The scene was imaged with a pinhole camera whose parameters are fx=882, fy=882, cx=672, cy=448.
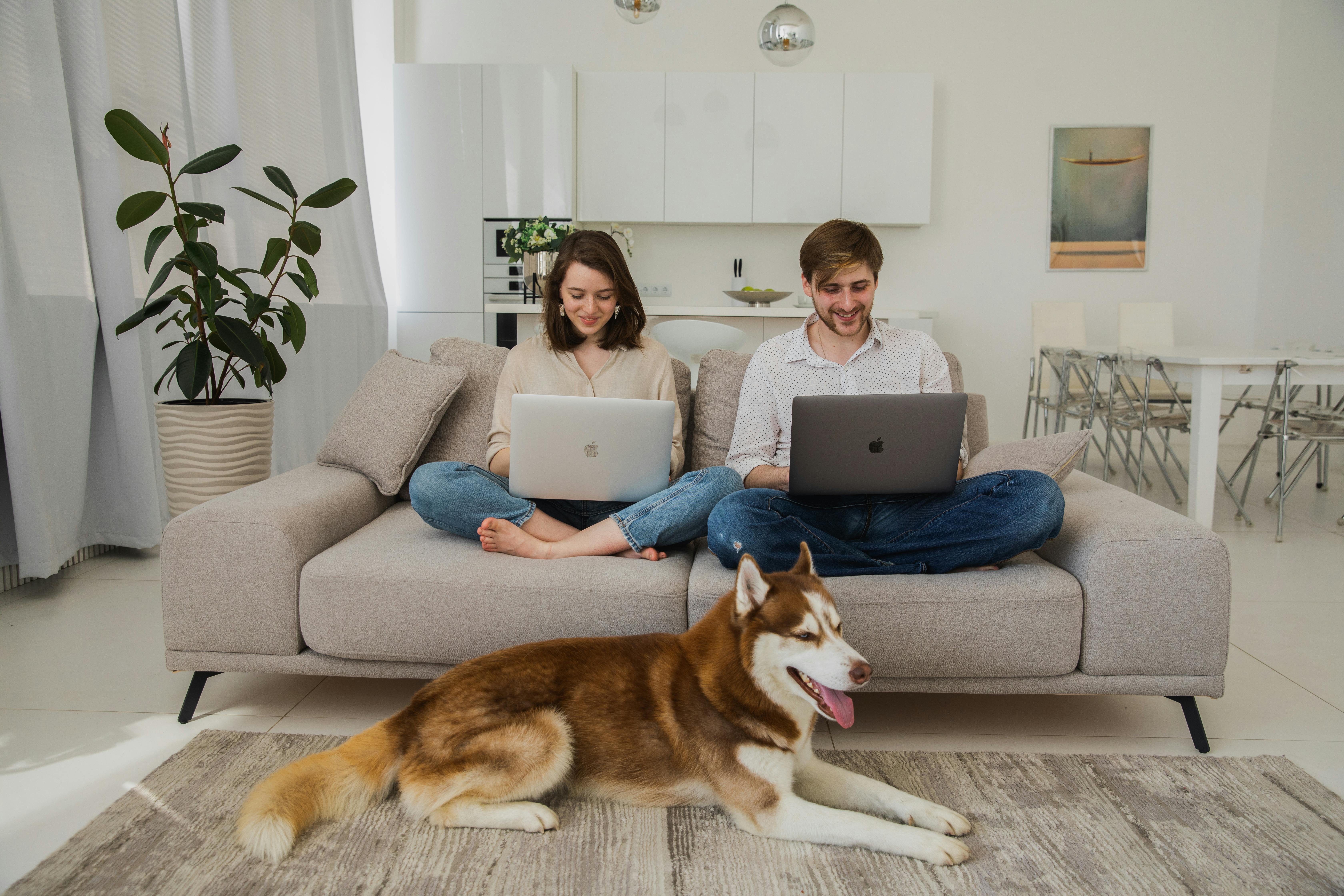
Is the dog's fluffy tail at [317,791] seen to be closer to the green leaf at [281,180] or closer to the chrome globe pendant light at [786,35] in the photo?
the green leaf at [281,180]

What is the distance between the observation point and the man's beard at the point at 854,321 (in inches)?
84.8

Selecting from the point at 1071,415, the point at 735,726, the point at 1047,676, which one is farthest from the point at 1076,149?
the point at 735,726

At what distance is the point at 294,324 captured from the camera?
2.82 metres

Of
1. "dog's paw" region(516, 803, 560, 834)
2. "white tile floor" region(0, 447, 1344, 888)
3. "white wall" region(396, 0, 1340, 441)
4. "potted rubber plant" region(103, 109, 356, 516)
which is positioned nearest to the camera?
"dog's paw" region(516, 803, 560, 834)

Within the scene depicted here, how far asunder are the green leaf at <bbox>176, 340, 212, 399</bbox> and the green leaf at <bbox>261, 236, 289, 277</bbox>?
0.99 ft

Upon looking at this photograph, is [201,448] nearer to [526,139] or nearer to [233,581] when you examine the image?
[233,581]

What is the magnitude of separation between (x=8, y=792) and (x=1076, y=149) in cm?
598

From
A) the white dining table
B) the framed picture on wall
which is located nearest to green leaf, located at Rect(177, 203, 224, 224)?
the white dining table

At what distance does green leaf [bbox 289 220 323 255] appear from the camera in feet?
9.10

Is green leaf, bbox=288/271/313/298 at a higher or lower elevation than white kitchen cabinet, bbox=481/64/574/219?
lower

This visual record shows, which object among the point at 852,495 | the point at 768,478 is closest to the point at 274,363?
the point at 768,478

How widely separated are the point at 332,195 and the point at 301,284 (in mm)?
311

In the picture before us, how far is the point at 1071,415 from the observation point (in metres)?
4.69

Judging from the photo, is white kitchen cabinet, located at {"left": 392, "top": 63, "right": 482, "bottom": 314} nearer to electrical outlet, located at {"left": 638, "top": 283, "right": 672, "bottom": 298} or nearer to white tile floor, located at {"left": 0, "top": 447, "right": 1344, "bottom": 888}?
electrical outlet, located at {"left": 638, "top": 283, "right": 672, "bottom": 298}
